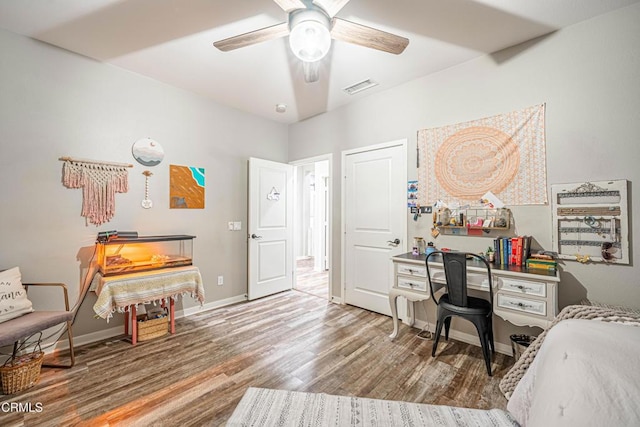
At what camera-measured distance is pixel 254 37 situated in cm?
185

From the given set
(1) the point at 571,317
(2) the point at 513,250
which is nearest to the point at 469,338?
(2) the point at 513,250

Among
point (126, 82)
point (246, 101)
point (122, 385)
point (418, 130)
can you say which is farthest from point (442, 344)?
point (126, 82)

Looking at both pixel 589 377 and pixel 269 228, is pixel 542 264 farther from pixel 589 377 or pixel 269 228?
pixel 269 228

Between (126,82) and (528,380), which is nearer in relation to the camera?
(528,380)

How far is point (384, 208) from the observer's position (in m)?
3.35

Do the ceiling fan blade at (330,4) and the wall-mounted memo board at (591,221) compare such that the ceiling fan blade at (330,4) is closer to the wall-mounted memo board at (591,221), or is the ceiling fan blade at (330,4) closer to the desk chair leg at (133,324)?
the wall-mounted memo board at (591,221)

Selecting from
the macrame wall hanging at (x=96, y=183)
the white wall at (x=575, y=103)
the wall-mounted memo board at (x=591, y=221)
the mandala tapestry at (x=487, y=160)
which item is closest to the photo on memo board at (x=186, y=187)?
the macrame wall hanging at (x=96, y=183)

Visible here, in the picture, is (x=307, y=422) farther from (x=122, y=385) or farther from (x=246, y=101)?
(x=246, y=101)

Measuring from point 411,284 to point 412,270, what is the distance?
139mm

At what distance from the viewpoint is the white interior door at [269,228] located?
3.91m

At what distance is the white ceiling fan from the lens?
1629mm

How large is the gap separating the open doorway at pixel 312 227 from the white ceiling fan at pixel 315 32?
235cm

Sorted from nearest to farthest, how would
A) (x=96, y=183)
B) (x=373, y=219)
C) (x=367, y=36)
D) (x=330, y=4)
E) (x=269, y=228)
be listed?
(x=330, y=4)
(x=367, y=36)
(x=96, y=183)
(x=373, y=219)
(x=269, y=228)

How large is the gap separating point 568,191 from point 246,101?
360 centimetres
